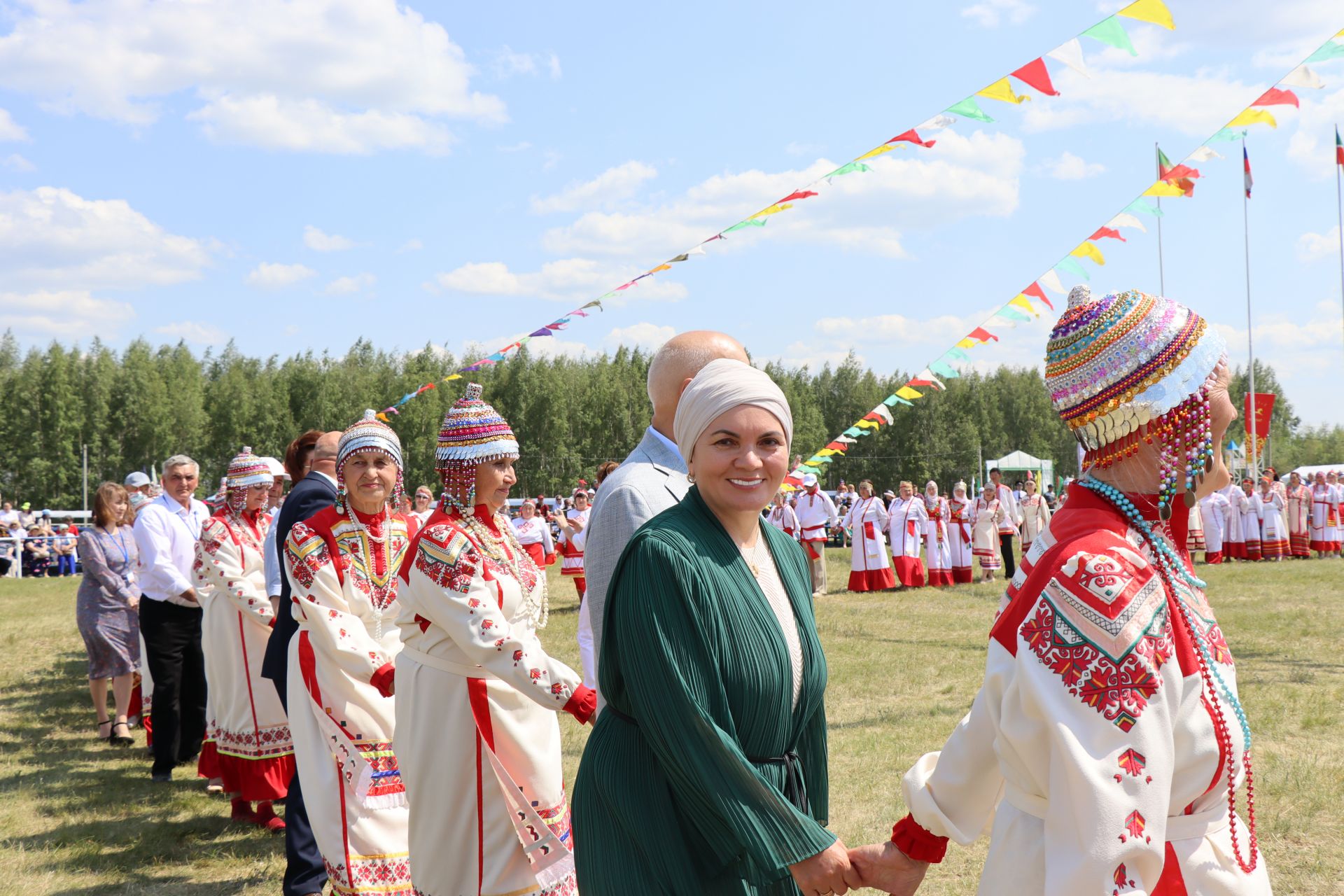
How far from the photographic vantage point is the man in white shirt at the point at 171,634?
25.3 ft

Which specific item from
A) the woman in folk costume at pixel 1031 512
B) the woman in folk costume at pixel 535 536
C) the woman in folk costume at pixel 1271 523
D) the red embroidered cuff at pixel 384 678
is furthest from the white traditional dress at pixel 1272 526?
the red embroidered cuff at pixel 384 678

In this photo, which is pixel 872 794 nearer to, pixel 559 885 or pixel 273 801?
pixel 559 885

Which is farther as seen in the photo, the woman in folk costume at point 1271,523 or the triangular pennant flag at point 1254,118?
the woman in folk costume at point 1271,523

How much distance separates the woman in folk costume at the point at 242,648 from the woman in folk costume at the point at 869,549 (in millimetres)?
13114

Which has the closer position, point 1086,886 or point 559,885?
point 1086,886

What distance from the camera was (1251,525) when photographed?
74.9 feet

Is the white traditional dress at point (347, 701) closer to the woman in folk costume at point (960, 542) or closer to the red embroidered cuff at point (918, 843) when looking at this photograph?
the red embroidered cuff at point (918, 843)

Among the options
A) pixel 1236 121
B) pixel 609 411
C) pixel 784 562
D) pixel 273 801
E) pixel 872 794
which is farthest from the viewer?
pixel 609 411

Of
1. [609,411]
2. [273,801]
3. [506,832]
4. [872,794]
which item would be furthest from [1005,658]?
[609,411]

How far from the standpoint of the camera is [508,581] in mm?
4180

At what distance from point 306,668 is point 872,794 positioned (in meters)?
3.47

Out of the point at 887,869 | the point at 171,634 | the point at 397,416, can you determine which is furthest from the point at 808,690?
the point at 397,416

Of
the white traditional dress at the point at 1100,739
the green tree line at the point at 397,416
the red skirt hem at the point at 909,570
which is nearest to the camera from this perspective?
the white traditional dress at the point at 1100,739

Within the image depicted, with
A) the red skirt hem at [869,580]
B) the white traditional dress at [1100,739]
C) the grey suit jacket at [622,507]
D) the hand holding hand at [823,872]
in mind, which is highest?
the grey suit jacket at [622,507]
